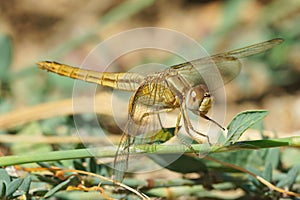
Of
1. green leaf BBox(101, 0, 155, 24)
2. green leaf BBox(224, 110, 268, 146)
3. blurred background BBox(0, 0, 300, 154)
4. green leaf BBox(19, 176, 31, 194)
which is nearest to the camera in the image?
green leaf BBox(224, 110, 268, 146)

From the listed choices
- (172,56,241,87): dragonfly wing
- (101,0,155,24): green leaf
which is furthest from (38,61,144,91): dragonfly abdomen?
(101,0,155,24): green leaf

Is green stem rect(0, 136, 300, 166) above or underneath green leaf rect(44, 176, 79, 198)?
above

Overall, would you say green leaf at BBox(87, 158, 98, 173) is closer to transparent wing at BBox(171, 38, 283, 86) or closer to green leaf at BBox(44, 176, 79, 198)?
green leaf at BBox(44, 176, 79, 198)

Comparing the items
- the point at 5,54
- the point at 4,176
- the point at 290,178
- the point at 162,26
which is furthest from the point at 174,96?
the point at 162,26

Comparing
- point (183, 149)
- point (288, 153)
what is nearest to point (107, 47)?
point (288, 153)

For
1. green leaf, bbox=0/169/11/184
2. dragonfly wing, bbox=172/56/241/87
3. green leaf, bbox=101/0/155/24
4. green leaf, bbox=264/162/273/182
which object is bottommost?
green leaf, bbox=0/169/11/184

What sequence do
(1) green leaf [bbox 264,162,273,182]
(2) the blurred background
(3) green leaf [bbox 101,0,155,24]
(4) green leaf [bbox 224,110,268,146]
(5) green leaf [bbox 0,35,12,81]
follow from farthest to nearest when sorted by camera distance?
(3) green leaf [bbox 101,0,155,24] < (2) the blurred background < (5) green leaf [bbox 0,35,12,81] < (1) green leaf [bbox 264,162,273,182] < (4) green leaf [bbox 224,110,268,146]
